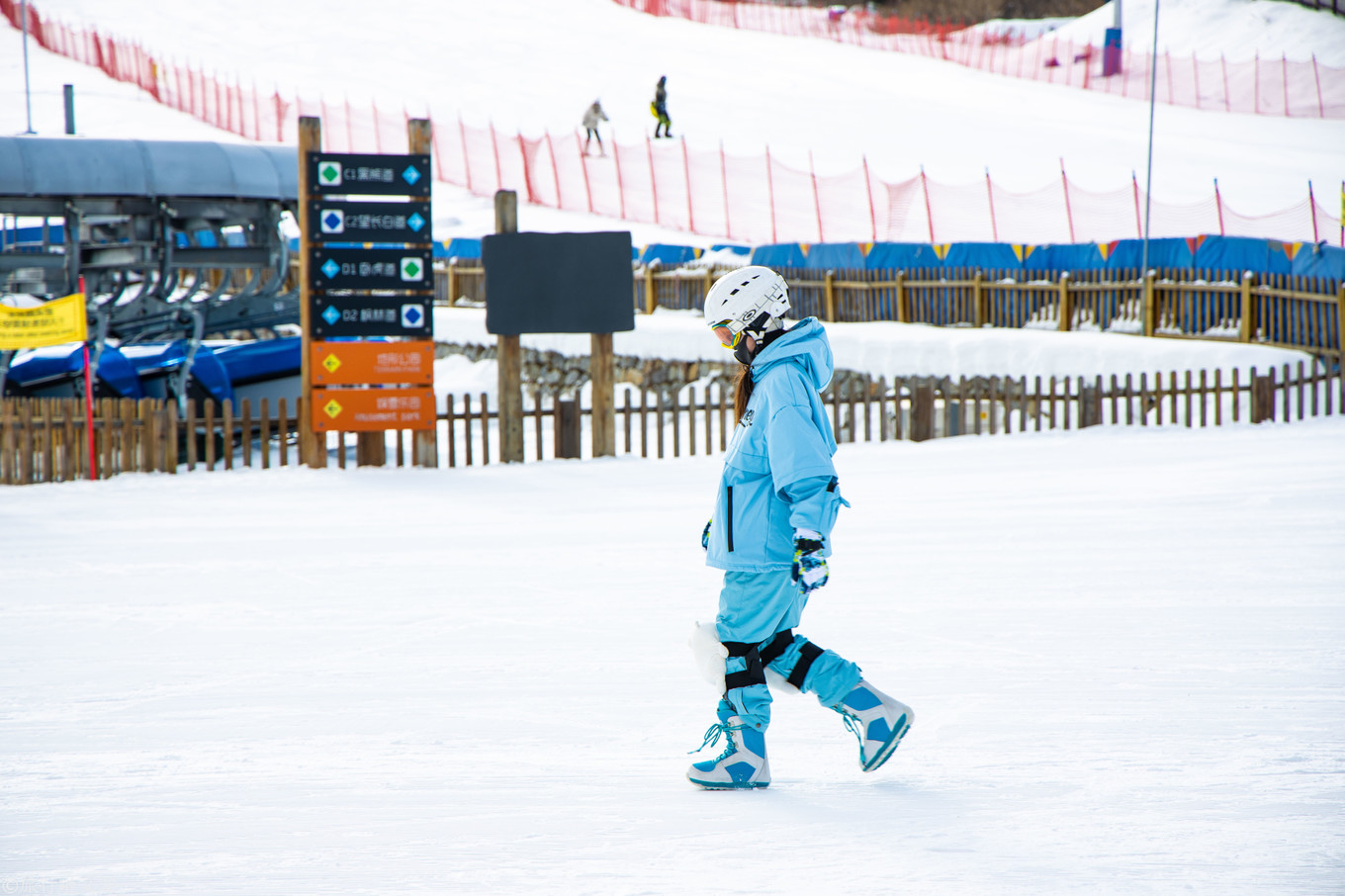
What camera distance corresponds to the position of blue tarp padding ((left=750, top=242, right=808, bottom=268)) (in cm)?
2280

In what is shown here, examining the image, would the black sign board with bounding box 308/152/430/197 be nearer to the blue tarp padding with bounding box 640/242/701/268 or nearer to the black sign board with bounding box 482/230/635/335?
the black sign board with bounding box 482/230/635/335

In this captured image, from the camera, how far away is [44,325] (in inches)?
449

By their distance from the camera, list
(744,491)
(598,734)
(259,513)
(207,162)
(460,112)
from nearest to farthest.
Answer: (744,491), (598,734), (259,513), (207,162), (460,112)

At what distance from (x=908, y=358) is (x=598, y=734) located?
14124 millimetres

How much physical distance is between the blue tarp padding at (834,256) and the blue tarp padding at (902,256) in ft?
0.70

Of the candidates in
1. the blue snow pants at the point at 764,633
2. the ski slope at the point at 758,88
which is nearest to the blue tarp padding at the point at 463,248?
the ski slope at the point at 758,88

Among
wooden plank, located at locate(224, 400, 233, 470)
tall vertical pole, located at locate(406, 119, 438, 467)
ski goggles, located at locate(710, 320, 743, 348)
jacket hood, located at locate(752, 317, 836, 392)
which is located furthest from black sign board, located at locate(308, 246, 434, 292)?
jacket hood, located at locate(752, 317, 836, 392)

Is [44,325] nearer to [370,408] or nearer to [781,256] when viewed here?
[370,408]

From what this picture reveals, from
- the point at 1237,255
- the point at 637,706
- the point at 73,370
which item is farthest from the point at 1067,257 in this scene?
the point at 637,706

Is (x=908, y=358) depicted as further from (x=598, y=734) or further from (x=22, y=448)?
(x=598, y=734)

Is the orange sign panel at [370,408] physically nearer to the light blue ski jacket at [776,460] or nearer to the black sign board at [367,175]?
the black sign board at [367,175]

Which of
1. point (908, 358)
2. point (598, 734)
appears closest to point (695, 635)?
point (598, 734)

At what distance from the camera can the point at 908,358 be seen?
17.9 meters

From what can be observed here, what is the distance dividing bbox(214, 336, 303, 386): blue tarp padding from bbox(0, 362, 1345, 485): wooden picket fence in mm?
586
